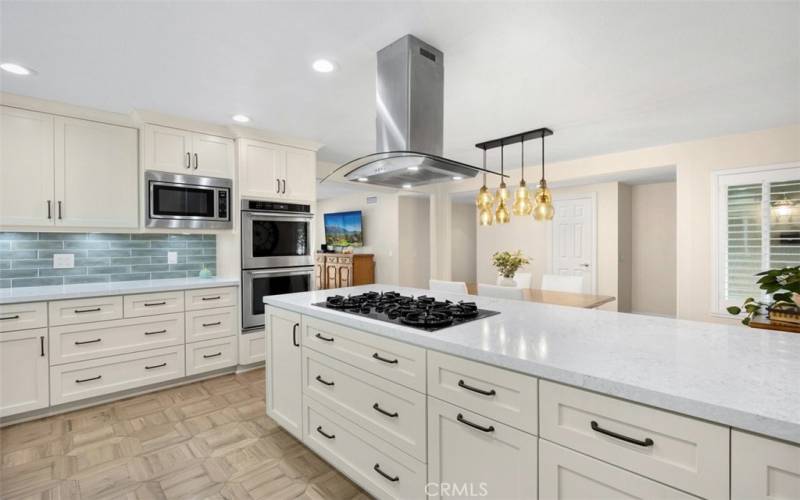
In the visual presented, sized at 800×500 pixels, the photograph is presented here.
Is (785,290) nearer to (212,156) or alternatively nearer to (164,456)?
(164,456)

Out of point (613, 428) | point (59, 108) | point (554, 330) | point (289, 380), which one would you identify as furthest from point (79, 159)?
point (613, 428)

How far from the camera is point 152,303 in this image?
10.1 ft

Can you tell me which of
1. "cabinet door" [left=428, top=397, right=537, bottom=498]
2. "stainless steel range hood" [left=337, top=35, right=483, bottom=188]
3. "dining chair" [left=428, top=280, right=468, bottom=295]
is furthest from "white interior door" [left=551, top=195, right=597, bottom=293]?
"cabinet door" [left=428, top=397, right=537, bottom=498]

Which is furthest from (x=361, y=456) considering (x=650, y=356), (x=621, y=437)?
(x=650, y=356)

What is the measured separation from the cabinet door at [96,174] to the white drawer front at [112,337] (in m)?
0.84

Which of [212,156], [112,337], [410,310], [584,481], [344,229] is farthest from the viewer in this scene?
[344,229]

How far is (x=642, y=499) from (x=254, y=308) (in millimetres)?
3341

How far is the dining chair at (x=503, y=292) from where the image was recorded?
3.21 m

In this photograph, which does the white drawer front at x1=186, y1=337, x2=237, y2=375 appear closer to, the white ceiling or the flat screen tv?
the white ceiling

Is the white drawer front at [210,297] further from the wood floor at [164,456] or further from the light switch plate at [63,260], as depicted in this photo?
the light switch plate at [63,260]

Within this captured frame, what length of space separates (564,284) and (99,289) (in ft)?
14.5

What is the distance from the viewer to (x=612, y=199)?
5.86m

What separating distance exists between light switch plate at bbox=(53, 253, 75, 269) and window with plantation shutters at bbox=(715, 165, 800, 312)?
20.1 feet

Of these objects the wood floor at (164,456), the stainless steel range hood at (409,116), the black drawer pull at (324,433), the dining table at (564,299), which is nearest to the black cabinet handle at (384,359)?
the black drawer pull at (324,433)
